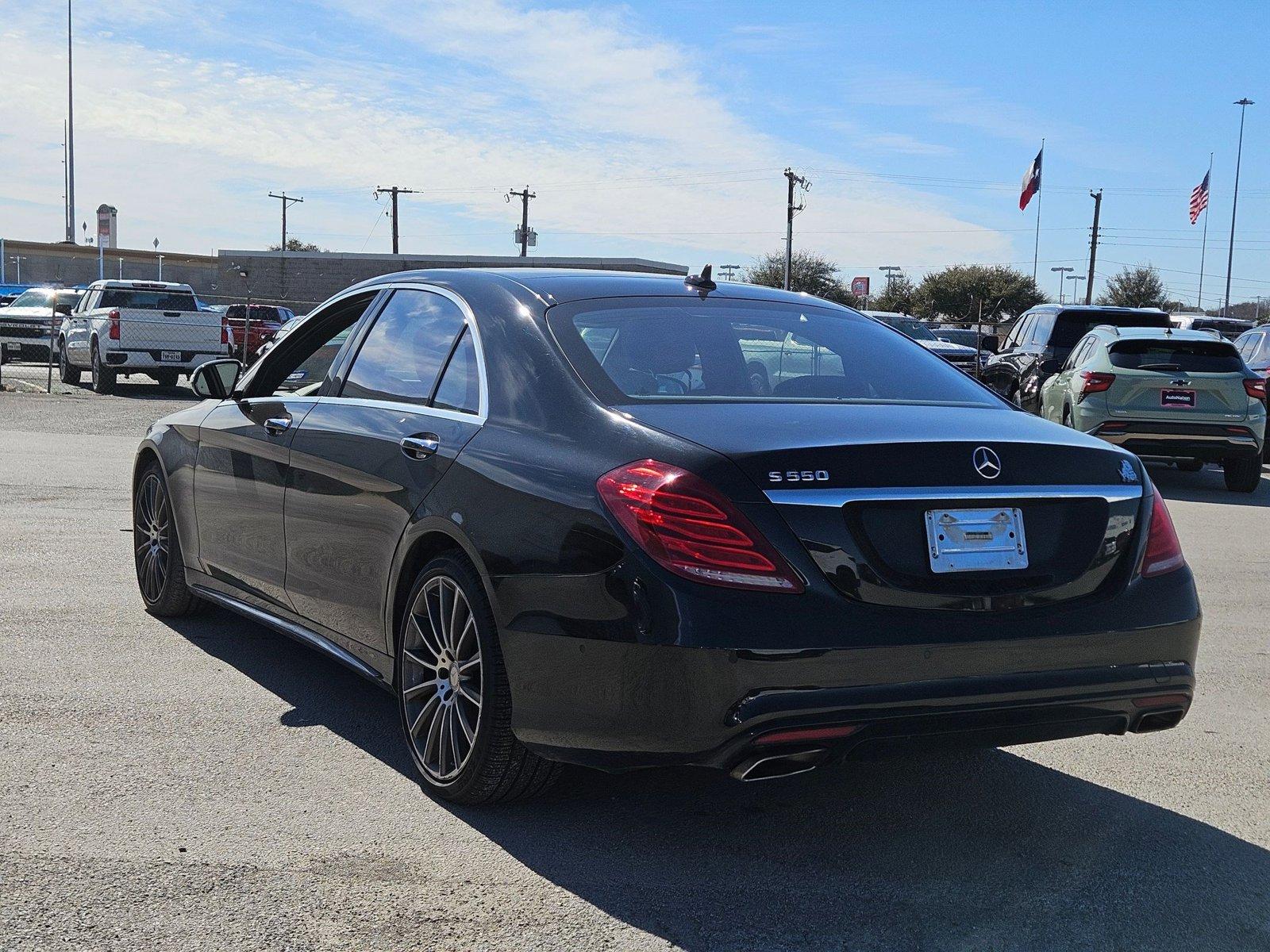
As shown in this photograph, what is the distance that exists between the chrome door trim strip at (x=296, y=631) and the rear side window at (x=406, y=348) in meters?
0.87

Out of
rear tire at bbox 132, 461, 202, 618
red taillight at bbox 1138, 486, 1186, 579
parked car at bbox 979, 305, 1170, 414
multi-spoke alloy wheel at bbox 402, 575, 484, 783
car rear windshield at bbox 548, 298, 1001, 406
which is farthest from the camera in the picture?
parked car at bbox 979, 305, 1170, 414

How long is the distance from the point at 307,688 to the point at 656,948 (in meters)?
2.63

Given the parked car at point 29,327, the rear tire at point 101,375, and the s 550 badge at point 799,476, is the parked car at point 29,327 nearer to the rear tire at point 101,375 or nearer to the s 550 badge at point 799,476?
the rear tire at point 101,375

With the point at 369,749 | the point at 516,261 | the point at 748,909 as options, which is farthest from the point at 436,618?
the point at 516,261

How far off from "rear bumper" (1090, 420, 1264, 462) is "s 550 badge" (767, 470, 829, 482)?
11.1m

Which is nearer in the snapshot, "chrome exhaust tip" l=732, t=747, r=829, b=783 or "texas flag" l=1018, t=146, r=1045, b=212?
"chrome exhaust tip" l=732, t=747, r=829, b=783

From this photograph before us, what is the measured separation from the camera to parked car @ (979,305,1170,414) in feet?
57.8

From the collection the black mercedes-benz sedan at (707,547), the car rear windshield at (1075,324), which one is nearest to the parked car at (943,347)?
the car rear windshield at (1075,324)

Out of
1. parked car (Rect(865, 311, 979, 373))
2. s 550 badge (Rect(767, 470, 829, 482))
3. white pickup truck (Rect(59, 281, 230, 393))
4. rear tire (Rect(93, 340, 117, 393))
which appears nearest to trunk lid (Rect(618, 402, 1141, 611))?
s 550 badge (Rect(767, 470, 829, 482))

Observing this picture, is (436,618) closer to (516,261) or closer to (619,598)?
(619,598)

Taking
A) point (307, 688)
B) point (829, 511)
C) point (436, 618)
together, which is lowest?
point (307, 688)

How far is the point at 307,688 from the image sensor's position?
18.2 ft

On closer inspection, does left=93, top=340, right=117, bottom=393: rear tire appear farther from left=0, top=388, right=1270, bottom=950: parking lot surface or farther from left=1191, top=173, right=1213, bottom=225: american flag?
left=1191, top=173, right=1213, bottom=225: american flag

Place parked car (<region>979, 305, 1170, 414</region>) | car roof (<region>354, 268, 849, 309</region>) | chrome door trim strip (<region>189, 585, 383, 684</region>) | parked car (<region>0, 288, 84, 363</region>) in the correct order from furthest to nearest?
parked car (<region>0, 288, 84, 363</region>)
parked car (<region>979, 305, 1170, 414</region>)
chrome door trim strip (<region>189, 585, 383, 684</region>)
car roof (<region>354, 268, 849, 309</region>)
